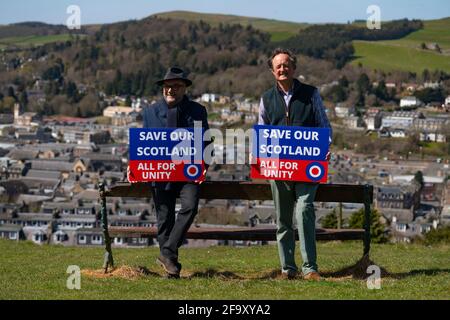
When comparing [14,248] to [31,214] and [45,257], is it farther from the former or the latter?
[31,214]

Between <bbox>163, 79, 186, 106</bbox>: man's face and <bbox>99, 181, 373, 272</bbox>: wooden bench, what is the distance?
779mm

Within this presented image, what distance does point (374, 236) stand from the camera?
50.2ft

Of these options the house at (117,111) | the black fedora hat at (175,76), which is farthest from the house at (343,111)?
the black fedora hat at (175,76)

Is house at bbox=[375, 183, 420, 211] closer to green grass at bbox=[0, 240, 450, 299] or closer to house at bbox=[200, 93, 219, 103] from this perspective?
green grass at bbox=[0, 240, 450, 299]

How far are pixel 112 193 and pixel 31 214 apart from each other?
49.2 meters

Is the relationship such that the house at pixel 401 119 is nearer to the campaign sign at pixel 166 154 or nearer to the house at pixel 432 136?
the house at pixel 432 136

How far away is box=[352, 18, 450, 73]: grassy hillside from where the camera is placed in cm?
12125

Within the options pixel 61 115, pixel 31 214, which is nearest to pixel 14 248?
pixel 31 214

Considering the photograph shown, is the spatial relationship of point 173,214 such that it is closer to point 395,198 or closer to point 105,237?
point 105,237

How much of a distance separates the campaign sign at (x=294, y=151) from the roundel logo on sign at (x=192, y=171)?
523 millimetres

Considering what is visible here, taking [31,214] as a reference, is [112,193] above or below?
above

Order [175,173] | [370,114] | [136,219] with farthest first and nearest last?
[370,114]
[136,219]
[175,173]

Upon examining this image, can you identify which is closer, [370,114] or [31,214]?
[31,214]

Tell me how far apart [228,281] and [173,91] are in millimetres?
1656
